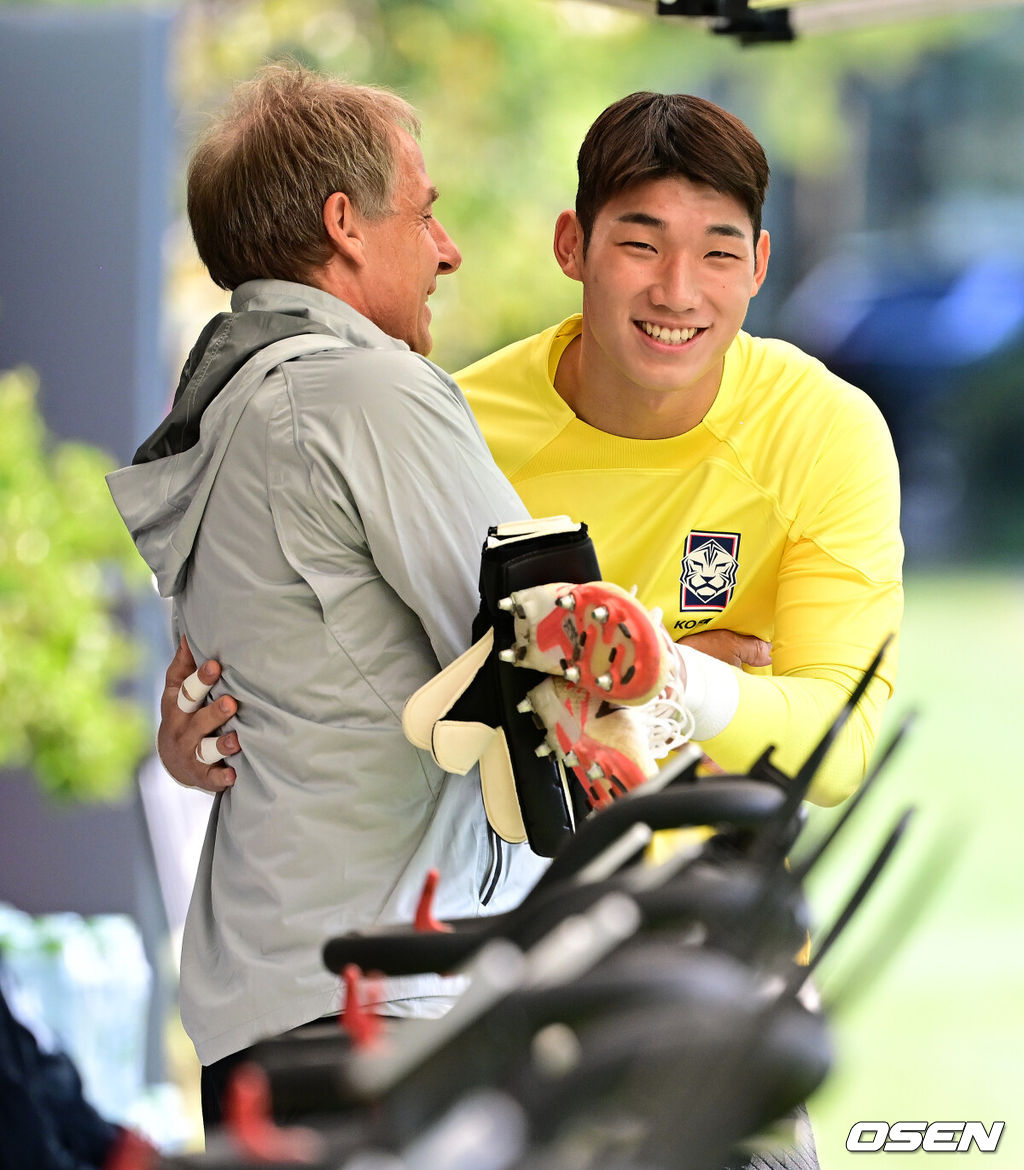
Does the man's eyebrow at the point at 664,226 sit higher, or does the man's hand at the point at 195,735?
the man's eyebrow at the point at 664,226

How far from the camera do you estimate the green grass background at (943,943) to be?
682 mm

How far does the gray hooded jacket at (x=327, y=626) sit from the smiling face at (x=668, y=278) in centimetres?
41

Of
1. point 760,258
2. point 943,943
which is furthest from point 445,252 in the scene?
point 943,943

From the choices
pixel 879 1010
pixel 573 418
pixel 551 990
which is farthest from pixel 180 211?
pixel 551 990

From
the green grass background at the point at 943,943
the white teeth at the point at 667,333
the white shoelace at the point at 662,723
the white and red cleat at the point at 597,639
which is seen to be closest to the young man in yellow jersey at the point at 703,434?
the white teeth at the point at 667,333

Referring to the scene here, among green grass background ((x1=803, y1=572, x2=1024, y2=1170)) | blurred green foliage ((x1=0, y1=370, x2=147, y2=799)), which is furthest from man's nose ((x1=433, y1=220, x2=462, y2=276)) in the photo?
blurred green foliage ((x1=0, y1=370, x2=147, y2=799))

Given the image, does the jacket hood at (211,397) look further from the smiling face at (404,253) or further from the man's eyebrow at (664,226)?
the man's eyebrow at (664,226)

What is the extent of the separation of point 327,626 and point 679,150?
2.26ft

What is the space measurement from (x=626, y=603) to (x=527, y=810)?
0.24 metres

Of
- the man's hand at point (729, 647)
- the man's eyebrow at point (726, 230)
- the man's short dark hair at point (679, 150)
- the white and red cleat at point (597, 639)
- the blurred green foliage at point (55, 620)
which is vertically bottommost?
the blurred green foliage at point (55, 620)

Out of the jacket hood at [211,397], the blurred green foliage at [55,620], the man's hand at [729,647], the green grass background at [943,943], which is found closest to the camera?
the green grass background at [943,943]

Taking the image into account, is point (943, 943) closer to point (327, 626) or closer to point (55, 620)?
point (55, 620)

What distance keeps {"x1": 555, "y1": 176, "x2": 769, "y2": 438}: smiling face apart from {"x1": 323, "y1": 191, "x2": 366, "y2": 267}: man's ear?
1.27 ft

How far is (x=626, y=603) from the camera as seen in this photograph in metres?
1.03
